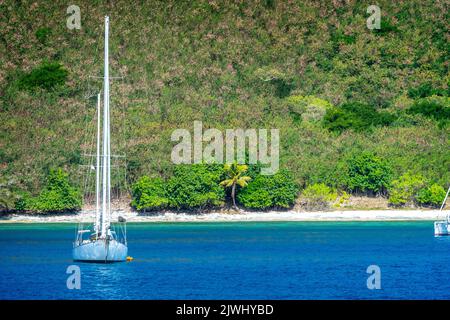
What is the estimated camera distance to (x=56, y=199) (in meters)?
102

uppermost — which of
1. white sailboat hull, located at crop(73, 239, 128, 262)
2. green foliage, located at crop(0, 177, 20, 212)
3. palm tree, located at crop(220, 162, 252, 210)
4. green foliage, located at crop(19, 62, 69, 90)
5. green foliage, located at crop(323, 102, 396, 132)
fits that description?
green foliage, located at crop(19, 62, 69, 90)

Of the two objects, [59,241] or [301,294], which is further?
[59,241]

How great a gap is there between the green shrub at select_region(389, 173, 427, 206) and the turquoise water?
20.2 ft

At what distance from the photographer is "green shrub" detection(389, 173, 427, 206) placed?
341 feet

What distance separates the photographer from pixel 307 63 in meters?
162

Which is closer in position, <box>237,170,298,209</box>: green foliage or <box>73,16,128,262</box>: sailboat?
<box>73,16,128,262</box>: sailboat

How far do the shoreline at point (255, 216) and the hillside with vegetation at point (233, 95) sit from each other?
1359mm

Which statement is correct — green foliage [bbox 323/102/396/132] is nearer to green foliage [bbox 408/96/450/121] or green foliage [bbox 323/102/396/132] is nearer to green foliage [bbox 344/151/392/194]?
green foliage [bbox 408/96/450/121]

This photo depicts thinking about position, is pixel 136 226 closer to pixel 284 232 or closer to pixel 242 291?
pixel 284 232

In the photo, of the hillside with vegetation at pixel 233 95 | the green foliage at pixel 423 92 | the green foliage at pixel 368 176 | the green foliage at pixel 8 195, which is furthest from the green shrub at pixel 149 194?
the green foliage at pixel 423 92

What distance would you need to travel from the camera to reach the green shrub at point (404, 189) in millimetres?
104062

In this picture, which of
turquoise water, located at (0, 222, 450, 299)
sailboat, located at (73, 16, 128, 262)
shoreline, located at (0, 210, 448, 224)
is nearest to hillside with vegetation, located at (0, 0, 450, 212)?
shoreline, located at (0, 210, 448, 224)
